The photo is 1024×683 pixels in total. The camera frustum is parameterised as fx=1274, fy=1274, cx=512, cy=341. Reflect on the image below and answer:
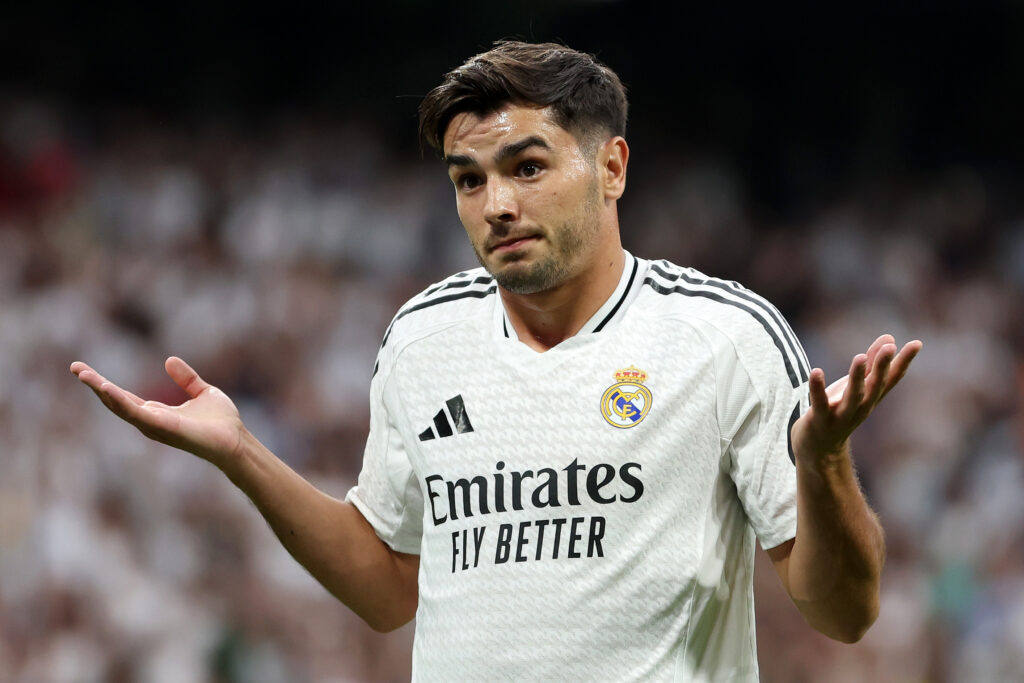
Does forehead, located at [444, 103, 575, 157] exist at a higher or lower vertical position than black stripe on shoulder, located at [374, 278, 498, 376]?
higher

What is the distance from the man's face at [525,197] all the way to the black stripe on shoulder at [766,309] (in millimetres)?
241

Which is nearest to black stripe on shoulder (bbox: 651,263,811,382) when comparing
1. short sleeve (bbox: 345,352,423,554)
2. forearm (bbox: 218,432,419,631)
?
short sleeve (bbox: 345,352,423,554)

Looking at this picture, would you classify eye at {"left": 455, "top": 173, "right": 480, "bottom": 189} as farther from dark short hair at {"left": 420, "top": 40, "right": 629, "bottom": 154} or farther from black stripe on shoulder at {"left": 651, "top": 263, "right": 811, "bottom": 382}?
black stripe on shoulder at {"left": 651, "top": 263, "right": 811, "bottom": 382}

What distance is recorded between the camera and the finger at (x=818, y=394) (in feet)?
6.79

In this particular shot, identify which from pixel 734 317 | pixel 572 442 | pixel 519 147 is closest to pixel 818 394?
pixel 734 317

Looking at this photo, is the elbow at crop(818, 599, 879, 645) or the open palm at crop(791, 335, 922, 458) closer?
the open palm at crop(791, 335, 922, 458)

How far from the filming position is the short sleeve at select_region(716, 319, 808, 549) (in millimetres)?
2475

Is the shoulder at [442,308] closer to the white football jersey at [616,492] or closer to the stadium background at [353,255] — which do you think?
the white football jersey at [616,492]

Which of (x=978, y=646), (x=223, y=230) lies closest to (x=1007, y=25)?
(x=978, y=646)

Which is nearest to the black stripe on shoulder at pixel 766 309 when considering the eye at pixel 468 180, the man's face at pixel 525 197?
the man's face at pixel 525 197

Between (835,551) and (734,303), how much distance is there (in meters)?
0.56

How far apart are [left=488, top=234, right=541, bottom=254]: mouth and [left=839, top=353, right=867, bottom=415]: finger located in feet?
2.57

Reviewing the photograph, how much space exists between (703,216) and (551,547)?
5355 millimetres

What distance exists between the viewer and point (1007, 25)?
7676 millimetres
